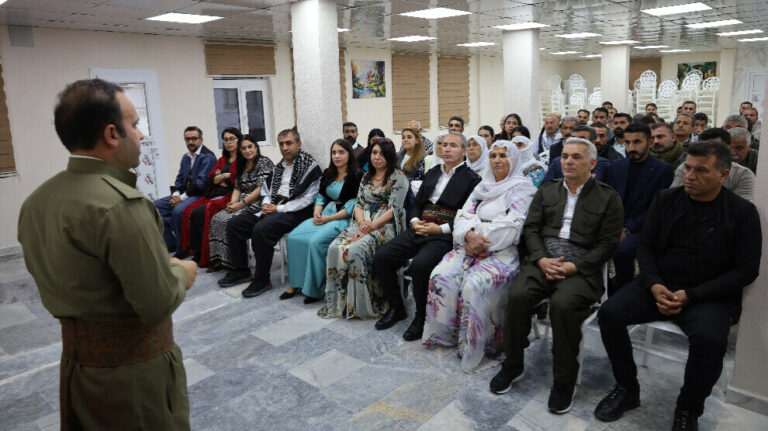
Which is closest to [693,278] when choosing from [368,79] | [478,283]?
[478,283]

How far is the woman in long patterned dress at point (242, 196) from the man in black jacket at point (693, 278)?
3.67 metres

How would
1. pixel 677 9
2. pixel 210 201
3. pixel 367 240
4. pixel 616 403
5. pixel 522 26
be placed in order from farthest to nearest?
pixel 522 26
pixel 677 9
pixel 210 201
pixel 367 240
pixel 616 403

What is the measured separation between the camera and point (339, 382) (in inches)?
126

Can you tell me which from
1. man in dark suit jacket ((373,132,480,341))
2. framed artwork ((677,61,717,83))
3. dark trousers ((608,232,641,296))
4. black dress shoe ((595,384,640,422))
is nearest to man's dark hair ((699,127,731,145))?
dark trousers ((608,232,641,296))

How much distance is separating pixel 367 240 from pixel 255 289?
1323mm

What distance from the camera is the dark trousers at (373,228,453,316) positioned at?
3.75m

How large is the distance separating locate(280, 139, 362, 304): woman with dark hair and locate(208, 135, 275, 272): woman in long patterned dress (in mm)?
772

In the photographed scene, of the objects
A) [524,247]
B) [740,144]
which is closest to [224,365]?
[524,247]

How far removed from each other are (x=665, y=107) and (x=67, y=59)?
44.0 ft

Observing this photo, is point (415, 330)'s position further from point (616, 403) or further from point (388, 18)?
point (388, 18)

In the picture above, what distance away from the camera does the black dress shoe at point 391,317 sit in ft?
13.0

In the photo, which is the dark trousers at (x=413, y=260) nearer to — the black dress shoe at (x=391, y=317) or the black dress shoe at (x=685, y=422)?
the black dress shoe at (x=391, y=317)

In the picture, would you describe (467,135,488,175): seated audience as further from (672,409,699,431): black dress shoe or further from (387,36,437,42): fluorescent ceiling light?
(387,36,437,42): fluorescent ceiling light

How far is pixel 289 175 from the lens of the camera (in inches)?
205
